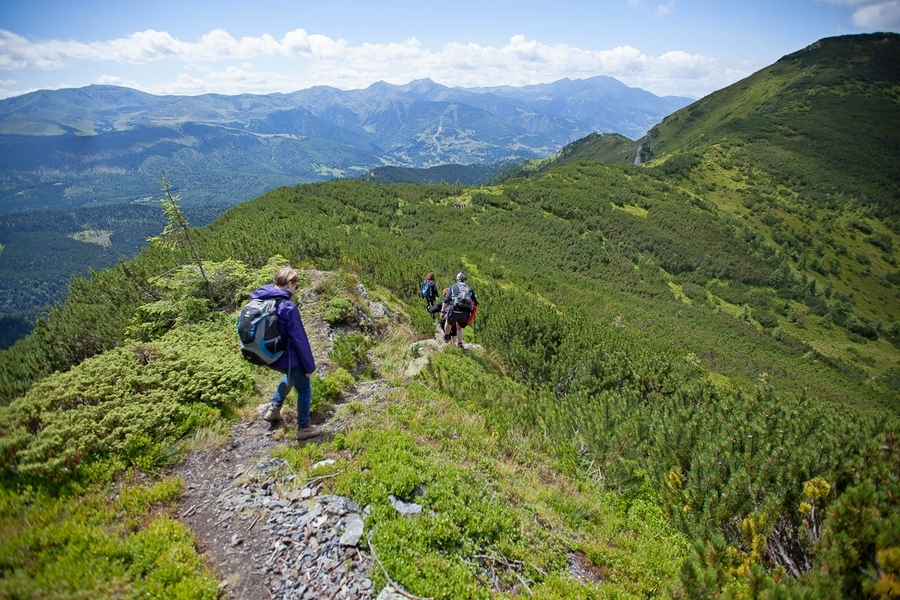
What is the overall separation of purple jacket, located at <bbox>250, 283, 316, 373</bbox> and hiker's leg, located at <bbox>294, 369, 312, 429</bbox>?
17cm

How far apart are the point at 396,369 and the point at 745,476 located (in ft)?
20.1

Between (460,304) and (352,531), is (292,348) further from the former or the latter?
(460,304)

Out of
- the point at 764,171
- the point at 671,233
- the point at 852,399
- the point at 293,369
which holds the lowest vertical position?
the point at 852,399

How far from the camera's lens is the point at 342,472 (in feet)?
15.1

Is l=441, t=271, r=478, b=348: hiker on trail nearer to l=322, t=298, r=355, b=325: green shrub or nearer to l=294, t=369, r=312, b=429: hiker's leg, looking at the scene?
l=322, t=298, r=355, b=325: green shrub

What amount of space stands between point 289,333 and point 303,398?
94cm

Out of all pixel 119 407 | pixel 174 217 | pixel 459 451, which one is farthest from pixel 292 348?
pixel 174 217

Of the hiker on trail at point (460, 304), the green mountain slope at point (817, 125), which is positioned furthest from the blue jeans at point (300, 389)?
the green mountain slope at point (817, 125)

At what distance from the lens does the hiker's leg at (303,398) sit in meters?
5.26

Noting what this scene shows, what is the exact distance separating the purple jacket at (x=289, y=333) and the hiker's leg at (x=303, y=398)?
0.57 ft

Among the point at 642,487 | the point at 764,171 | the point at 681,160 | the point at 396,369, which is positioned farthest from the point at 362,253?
the point at 764,171

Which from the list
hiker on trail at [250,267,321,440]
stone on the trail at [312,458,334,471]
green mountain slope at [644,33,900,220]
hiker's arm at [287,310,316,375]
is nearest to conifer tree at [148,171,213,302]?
hiker on trail at [250,267,321,440]

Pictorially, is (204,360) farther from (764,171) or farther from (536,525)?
(764,171)

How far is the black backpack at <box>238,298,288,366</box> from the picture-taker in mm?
4781
